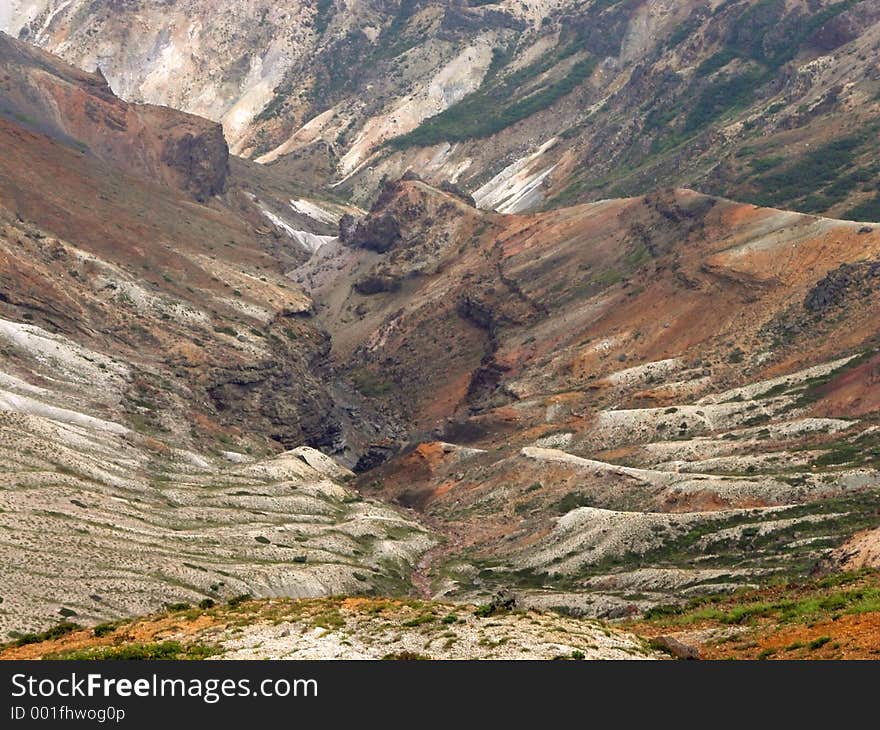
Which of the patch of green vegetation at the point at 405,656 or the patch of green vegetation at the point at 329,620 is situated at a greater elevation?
the patch of green vegetation at the point at 329,620

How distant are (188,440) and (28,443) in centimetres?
3875

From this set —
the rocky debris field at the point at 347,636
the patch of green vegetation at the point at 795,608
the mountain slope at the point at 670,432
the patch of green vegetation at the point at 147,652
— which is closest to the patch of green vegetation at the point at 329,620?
the rocky debris field at the point at 347,636

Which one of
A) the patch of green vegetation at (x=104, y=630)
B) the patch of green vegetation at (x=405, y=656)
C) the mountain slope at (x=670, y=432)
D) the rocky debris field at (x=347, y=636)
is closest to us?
the patch of green vegetation at (x=405, y=656)

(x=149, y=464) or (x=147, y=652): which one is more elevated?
(x=149, y=464)

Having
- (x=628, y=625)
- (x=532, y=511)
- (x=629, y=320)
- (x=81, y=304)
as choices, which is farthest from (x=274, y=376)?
(x=628, y=625)

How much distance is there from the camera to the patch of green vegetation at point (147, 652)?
176 feet

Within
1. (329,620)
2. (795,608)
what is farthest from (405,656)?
(795,608)

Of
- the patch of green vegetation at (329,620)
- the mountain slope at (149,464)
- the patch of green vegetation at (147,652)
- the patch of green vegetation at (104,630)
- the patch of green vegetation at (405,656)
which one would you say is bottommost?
the patch of green vegetation at (405,656)

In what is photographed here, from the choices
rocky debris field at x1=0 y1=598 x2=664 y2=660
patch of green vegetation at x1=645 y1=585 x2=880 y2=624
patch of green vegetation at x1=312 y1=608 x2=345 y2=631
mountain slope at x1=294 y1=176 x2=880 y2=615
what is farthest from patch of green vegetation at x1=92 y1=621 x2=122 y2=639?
mountain slope at x1=294 y1=176 x2=880 y2=615

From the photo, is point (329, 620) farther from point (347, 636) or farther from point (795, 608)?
point (795, 608)

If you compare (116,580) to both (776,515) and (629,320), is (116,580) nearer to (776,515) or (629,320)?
(776,515)

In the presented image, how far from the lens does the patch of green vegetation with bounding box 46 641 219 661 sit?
5372cm

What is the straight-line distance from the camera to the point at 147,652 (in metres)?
54.0

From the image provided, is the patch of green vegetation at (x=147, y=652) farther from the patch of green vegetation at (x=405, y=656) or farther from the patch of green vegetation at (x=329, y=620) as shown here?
the patch of green vegetation at (x=405, y=656)
